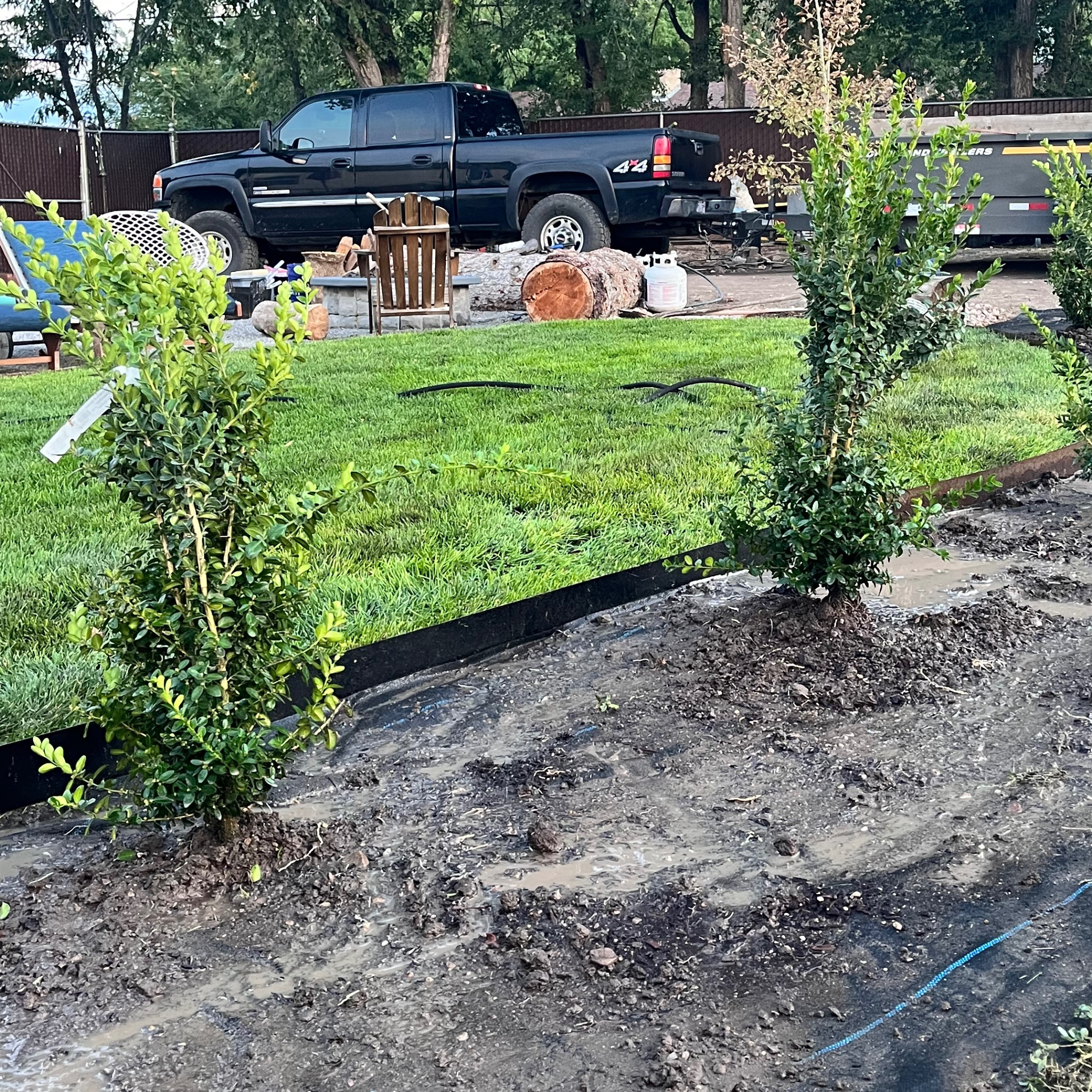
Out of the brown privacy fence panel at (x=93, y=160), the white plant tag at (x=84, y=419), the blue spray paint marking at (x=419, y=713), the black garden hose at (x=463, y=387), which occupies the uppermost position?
the brown privacy fence panel at (x=93, y=160)

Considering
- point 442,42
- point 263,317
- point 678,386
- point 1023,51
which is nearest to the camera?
point 678,386

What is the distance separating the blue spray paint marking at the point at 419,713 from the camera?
11.3ft

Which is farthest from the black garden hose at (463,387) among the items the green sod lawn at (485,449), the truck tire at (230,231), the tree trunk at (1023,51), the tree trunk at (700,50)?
the tree trunk at (1023,51)

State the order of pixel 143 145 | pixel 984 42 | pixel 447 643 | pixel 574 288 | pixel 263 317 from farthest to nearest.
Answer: pixel 984 42, pixel 143 145, pixel 574 288, pixel 263 317, pixel 447 643

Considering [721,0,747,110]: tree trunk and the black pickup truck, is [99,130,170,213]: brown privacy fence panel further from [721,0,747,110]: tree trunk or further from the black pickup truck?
[721,0,747,110]: tree trunk

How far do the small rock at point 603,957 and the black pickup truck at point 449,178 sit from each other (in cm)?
1277

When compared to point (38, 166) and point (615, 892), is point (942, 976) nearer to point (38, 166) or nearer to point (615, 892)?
point (615, 892)

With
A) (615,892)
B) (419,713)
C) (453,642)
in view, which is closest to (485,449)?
(453,642)

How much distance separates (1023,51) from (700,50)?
311 inches

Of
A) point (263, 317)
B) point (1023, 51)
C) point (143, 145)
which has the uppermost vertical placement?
point (1023, 51)

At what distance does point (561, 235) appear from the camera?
1459 centimetres

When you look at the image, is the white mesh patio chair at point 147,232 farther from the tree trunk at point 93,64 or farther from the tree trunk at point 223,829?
the tree trunk at point 93,64

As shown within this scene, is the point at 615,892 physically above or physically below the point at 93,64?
below

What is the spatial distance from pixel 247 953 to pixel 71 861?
0.61 metres
